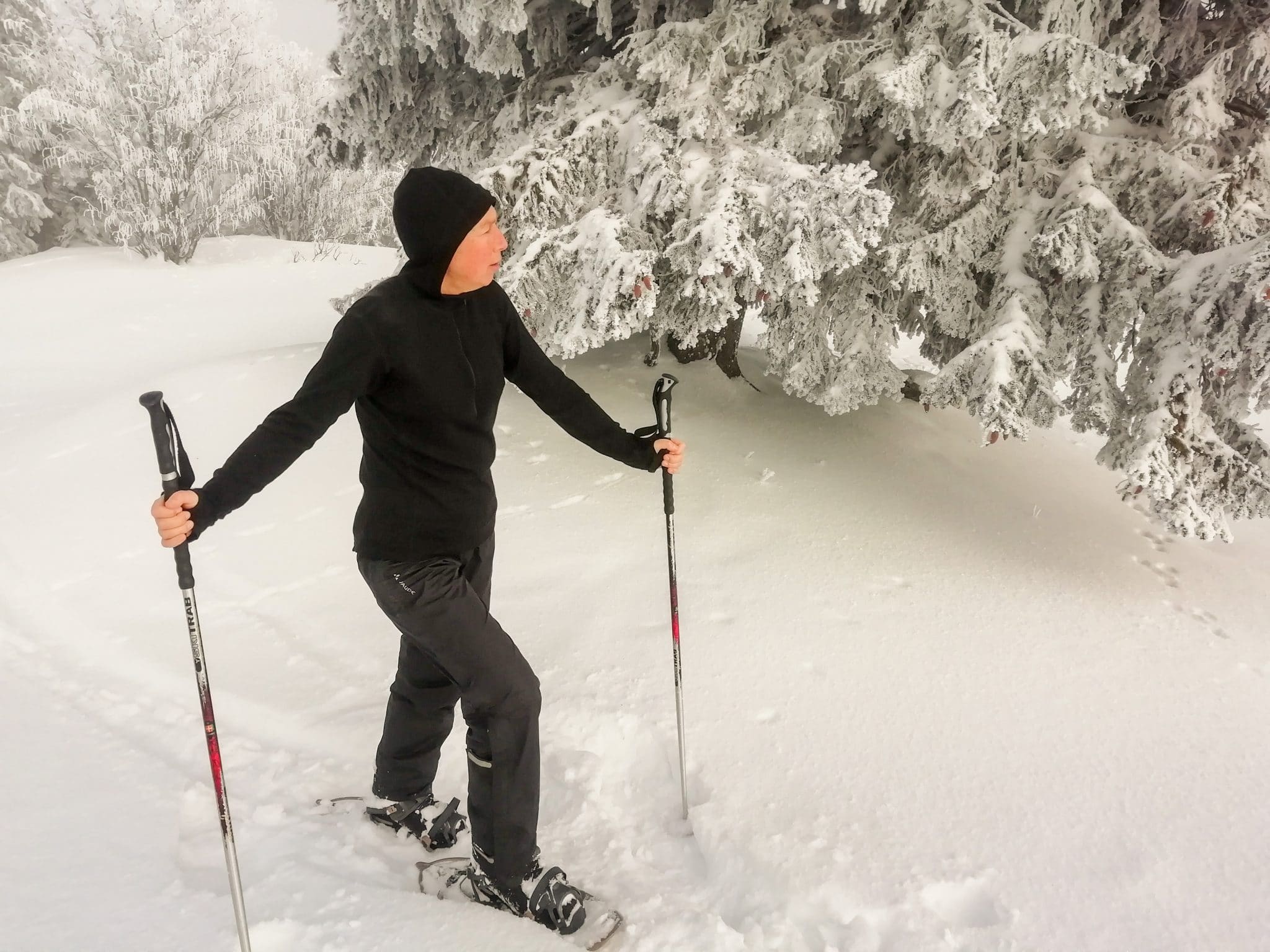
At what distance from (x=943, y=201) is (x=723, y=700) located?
3.41m

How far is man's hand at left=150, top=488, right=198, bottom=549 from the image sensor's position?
1.78 metres

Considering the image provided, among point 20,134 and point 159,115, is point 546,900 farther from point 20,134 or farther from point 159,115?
point 20,134

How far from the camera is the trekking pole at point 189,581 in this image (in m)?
1.82

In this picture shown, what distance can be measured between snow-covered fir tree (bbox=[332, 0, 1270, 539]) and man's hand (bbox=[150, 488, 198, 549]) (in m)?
2.83

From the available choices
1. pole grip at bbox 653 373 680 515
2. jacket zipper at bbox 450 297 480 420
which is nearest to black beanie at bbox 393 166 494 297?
jacket zipper at bbox 450 297 480 420

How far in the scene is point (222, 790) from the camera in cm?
211

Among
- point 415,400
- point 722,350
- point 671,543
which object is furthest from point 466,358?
point 722,350

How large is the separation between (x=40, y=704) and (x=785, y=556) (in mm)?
3775

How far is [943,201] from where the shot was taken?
15.6 ft

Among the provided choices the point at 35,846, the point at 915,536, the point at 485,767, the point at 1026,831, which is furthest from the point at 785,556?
the point at 35,846

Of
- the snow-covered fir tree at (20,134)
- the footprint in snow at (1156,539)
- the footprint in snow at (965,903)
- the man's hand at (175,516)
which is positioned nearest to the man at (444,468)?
the man's hand at (175,516)

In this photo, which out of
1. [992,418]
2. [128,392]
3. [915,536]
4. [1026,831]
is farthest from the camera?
[128,392]

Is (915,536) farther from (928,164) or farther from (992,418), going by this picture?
(928,164)

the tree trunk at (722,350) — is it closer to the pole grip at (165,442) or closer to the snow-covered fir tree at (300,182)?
the pole grip at (165,442)
